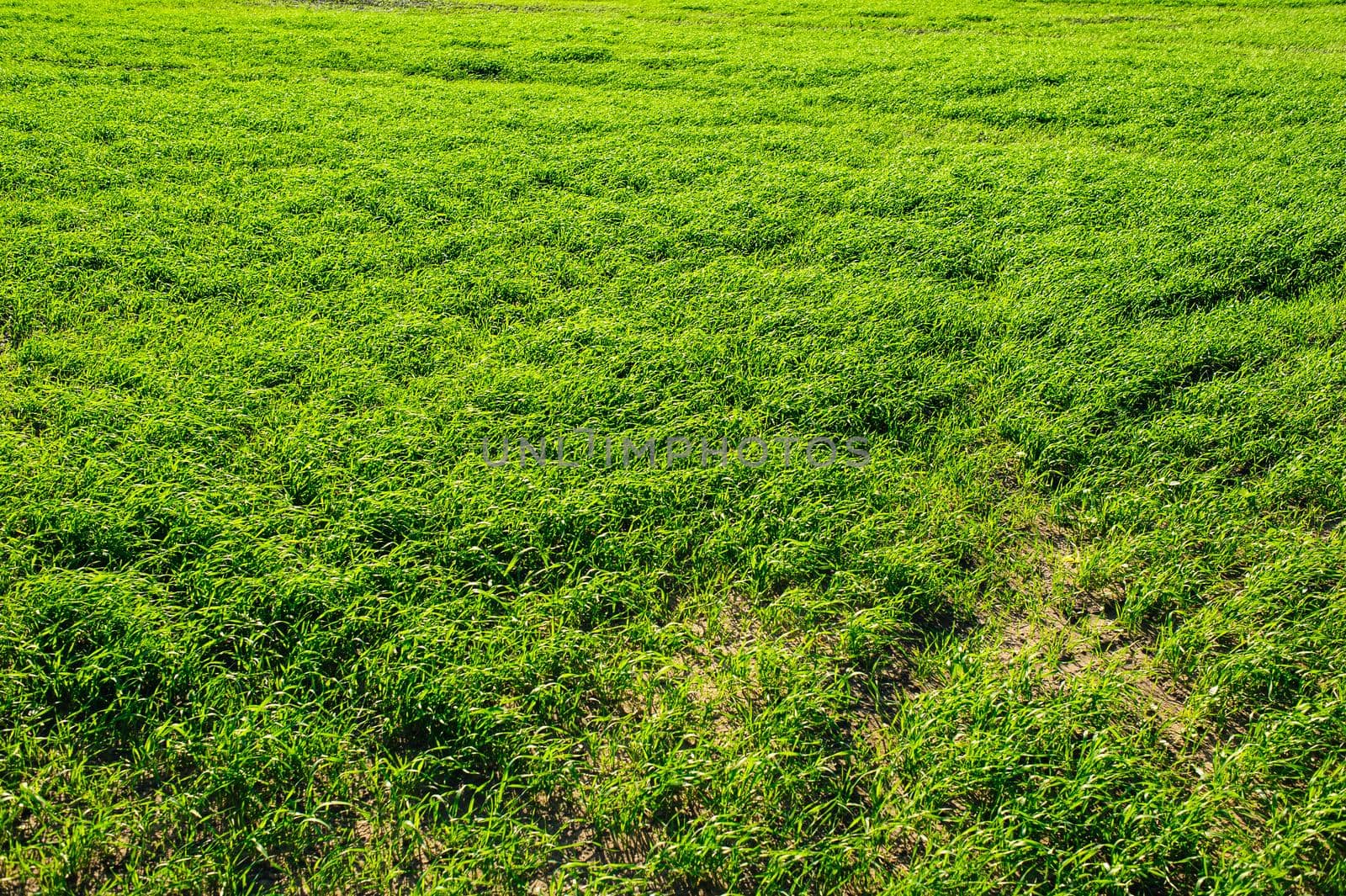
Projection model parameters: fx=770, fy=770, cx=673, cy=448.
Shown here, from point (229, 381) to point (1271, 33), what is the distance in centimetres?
2127

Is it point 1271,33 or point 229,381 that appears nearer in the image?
point 229,381

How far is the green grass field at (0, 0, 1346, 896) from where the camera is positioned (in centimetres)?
291

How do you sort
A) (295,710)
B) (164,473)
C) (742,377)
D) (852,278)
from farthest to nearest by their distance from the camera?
(852,278)
(742,377)
(164,473)
(295,710)

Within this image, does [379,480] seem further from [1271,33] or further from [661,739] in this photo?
[1271,33]

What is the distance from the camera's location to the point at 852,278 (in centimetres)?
693

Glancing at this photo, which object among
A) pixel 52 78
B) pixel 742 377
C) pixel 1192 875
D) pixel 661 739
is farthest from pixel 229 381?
pixel 52 78

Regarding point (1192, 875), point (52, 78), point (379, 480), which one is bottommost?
point (1192, 875)

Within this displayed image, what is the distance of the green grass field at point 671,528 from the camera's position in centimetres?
291

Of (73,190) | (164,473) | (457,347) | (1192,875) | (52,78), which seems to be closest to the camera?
(1192,875)

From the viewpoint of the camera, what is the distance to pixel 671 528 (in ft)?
14.1

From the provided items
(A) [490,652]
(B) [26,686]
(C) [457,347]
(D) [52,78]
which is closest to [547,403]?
(C) [457,347]

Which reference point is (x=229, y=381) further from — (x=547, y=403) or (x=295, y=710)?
(x=295, y=710)

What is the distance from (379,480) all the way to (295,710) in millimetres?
1548

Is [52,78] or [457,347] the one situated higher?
[52,78]
